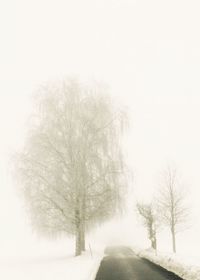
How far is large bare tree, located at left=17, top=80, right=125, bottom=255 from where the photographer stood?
30.3 metres

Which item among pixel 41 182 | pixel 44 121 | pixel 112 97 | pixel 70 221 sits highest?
pixel 112 97

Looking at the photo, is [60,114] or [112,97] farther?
[112,97]

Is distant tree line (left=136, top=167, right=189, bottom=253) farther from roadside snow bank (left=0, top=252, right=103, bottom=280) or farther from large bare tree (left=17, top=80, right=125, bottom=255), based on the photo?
roadside snow bank (left=0, top=252, right=103, bottom=280)

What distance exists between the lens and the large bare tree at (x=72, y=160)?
1195 inches

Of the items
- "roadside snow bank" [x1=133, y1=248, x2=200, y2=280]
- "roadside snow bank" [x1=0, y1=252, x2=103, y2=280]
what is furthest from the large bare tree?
"roadside snow bank" [x1=133, y1=248, x2=200, y2=280]

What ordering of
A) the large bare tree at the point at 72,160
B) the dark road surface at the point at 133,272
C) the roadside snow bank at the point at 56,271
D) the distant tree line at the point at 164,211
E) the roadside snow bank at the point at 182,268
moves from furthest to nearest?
the distant tree line at the point at 164,211 < the large bare tree at the point at 72,160 < the roadside snow bank at the point at 56,271 < the dark road surface at the point at 133,272 < the roadside snow bank at the point at 182,268

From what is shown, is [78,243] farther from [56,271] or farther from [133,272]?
[133,272]

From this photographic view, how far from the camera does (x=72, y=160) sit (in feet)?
103

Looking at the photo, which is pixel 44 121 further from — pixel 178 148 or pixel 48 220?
pixel 178 148

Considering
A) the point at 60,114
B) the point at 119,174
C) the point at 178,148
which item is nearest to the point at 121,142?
the point at 119,174

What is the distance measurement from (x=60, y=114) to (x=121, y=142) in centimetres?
567

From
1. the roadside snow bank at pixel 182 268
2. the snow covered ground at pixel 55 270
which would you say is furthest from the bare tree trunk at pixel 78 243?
the roadside snow bank at pixel 182 268

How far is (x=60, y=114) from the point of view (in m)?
32.2

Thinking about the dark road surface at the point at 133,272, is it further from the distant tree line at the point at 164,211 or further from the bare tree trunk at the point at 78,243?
the distant tree line at the point at 164,211
